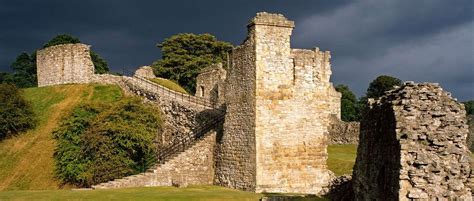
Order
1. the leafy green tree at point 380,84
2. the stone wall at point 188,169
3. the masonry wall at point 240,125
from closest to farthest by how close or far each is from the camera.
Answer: the masonry wall at point 240,125, the stone wall at point 188,169, the leafy green tree at point 380,84

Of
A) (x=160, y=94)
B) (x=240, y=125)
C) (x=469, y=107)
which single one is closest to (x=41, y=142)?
(x=160, y=94)

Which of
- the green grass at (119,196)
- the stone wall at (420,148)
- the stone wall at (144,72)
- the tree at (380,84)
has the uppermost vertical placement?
the tree at (380,84)

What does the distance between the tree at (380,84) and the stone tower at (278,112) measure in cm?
5354

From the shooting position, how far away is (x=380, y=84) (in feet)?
262

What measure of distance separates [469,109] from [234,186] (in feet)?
221

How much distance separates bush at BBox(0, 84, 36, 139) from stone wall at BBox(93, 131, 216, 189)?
515 inches

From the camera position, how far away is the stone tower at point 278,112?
25219 mm

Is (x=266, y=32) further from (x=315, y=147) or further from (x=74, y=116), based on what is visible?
(x=74, y=116)

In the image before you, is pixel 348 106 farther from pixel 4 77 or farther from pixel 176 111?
pixel 176 111

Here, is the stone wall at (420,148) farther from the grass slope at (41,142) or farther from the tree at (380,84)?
the tree at (380,84)

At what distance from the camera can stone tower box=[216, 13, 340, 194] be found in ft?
82.7

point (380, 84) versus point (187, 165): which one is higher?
point (380, 84)

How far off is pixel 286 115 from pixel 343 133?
24.7 m

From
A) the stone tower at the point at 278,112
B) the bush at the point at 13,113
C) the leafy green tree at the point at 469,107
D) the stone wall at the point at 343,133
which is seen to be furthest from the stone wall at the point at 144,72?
the leafy green tree at the point at 469,107
